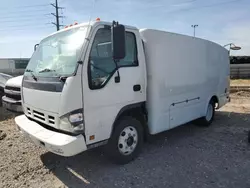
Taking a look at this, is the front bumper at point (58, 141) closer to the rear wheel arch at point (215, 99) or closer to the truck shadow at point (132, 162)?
the truck shadow at point (132, 162)

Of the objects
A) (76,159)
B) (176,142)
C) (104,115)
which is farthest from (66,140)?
(176,142)

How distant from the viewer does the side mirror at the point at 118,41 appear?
121 inches

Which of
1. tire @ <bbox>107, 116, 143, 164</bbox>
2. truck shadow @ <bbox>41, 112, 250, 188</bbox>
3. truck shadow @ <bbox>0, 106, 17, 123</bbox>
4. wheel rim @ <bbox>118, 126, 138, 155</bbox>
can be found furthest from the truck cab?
truck shadow @ <bbox>0, 106, 17, 123</bbox>

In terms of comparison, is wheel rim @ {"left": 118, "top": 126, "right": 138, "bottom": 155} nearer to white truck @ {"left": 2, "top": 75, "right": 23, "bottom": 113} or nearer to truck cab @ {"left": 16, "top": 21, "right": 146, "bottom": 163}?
truck cab @ {"left": 16, "top": 21, "right": 146, "bottom": 163}

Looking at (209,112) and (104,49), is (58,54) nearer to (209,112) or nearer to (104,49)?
(104,49)

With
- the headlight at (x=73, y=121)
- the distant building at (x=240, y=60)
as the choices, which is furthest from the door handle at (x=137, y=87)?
the distant building at (x=240, y=60)

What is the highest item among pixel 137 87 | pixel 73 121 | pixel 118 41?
pixel 118 41

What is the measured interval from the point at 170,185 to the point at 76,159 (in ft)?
5.98

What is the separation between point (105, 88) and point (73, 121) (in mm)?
703

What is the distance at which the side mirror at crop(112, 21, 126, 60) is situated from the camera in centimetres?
308

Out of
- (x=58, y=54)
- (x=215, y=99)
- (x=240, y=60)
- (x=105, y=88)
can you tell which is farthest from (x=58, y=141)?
(x=240, y=60)

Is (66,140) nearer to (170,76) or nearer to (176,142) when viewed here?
(170,76)

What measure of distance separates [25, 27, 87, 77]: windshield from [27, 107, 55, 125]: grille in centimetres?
64

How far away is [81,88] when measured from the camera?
120 inches
